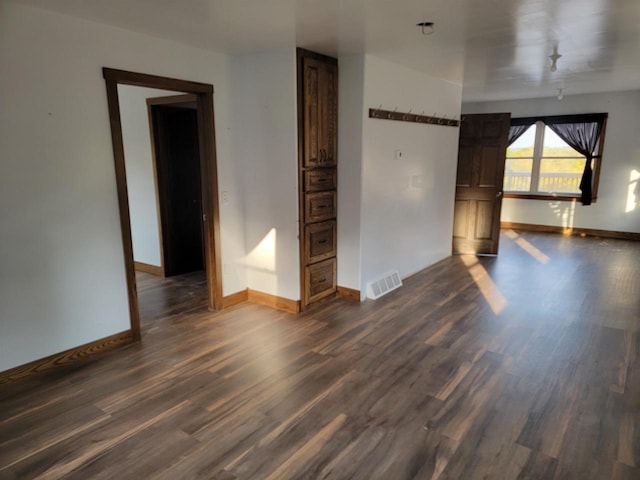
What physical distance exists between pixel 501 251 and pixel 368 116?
3773mm

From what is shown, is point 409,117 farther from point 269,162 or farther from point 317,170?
point 269,162

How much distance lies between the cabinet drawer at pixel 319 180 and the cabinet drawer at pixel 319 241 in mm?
365

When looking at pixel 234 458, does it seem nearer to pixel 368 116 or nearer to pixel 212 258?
pixel 212 258

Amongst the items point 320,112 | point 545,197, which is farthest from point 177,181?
point 545,197

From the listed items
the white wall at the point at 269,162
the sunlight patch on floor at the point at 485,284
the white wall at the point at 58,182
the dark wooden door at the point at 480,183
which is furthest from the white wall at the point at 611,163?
the white wall at the point at 58,182

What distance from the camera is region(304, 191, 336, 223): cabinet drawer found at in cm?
403

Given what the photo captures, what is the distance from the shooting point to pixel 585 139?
7445 mm

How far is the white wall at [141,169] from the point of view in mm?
4922

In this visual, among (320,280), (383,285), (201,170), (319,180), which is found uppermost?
(201,170)

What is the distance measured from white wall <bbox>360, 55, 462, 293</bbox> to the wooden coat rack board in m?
0.05

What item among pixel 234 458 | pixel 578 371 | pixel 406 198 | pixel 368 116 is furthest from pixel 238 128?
pixel 578 371

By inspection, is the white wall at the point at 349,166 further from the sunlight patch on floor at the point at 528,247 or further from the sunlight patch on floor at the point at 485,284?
the sunlight patch on floor at the point at 528,247

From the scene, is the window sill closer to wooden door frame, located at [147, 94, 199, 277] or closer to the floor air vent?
the floor air vent

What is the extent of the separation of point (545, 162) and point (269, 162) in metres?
6.32
